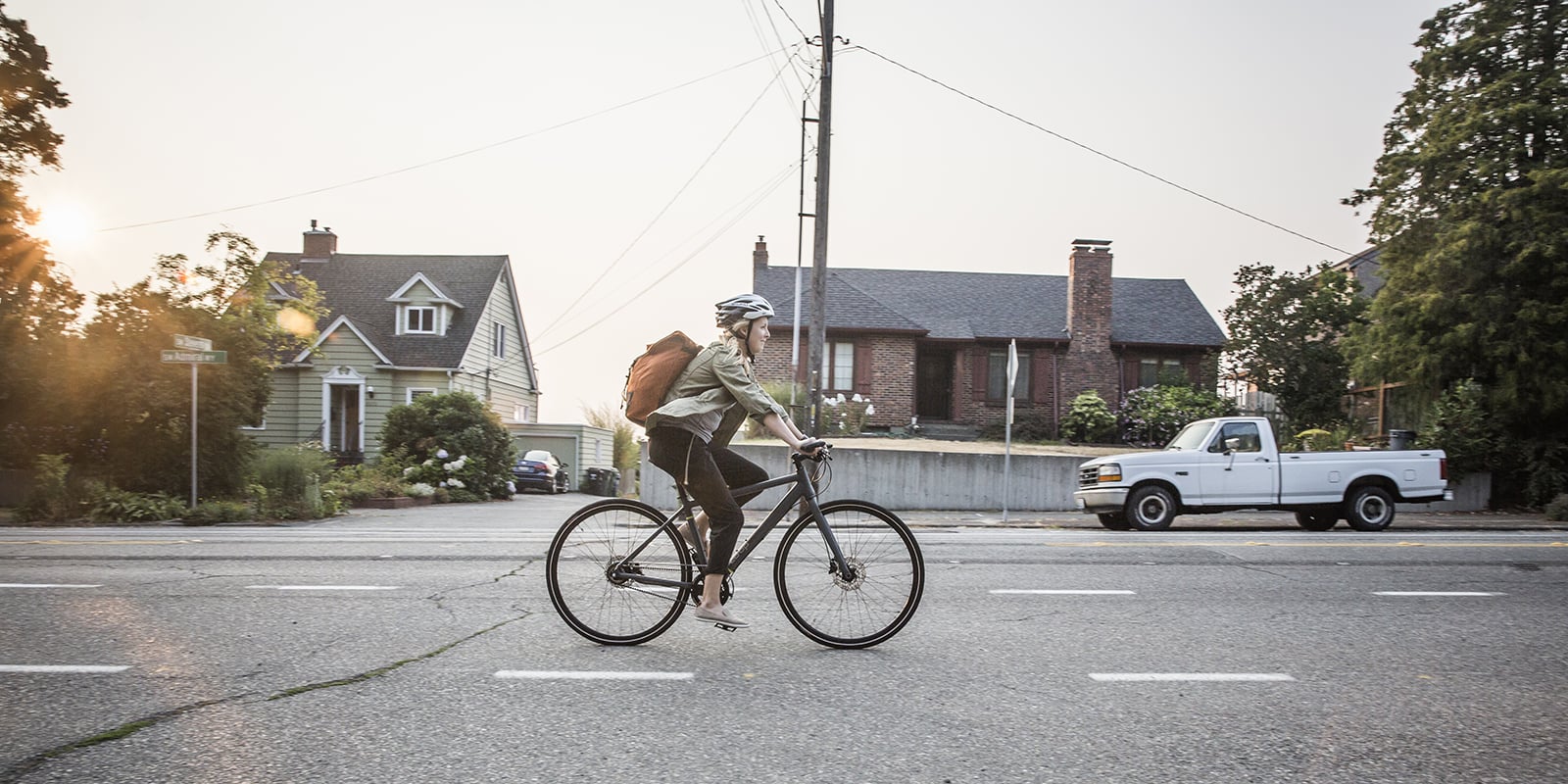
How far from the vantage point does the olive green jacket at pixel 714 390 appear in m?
5.57

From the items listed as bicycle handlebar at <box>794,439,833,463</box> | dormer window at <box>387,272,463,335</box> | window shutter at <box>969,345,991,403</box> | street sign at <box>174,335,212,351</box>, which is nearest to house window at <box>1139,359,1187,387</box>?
window shutter at <box>969,345,991,403</box>

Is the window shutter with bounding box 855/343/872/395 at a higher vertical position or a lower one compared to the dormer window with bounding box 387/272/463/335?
lower

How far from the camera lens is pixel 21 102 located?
67.7 ft

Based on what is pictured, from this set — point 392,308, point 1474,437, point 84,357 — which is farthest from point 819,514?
point 392,308

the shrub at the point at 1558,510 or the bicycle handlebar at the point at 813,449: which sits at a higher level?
the bicycle handlebar at the point at 813,449

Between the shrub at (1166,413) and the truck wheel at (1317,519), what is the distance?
11190 mm

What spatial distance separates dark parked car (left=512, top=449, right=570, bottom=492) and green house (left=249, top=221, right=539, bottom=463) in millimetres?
2046

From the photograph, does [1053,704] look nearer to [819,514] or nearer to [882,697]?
[882,697]

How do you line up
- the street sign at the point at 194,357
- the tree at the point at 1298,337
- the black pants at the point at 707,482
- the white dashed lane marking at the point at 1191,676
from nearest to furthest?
the white dashed lane marking at the point at 1191,676 → the black pants at the point at 707,482 → the street sign at the point at 194,357 → the tree at the point at 1298,337

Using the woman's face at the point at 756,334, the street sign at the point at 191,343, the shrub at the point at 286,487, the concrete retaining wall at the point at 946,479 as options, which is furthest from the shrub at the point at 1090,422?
the woman's face at the point at 756,334

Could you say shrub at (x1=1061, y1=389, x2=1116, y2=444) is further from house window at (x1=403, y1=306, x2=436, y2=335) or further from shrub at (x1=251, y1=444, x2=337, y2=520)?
house window at (x1=403, y1=306, x2=436, y2=335)

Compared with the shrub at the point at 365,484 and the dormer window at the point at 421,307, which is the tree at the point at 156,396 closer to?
the shrub at the point at 365,484

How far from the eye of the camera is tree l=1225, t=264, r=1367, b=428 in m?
26.8

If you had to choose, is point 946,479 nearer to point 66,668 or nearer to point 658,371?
point 658,371
